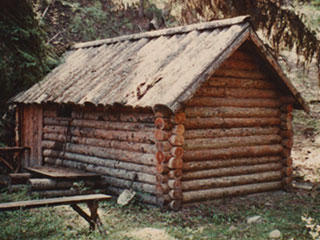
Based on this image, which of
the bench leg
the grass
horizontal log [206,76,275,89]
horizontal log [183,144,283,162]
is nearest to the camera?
the bench leg

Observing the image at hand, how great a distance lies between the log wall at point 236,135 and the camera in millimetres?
10430

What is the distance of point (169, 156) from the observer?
9.77 meters

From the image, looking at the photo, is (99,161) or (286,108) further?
(286,108)

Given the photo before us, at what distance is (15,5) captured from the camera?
27.5 ft

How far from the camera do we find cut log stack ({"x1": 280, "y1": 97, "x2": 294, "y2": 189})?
40.2 ft

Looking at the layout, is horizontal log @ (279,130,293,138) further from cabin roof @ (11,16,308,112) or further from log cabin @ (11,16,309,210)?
cabin roof @ (11,16,308,112)

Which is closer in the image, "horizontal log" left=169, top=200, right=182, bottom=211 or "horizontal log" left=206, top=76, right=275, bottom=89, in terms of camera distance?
"horizontal log" left=169, top=200, right=182, bottom=211

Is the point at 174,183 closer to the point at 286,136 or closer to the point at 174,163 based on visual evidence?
the point at 174,163

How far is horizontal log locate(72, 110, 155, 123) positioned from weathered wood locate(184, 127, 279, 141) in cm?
99

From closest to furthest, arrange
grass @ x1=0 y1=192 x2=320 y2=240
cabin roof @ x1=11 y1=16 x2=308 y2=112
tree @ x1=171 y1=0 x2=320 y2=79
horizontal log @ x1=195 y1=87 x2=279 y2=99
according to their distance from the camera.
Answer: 1. grass @ x1=0 y1=192 x2=320 y2=240
2. cabin roof @ x1=11 y1=16 x2=308 y2=112
3. horizontal log @ x1=195 y1=87 x2=279 y2=99
4. tree @ x1=171 y1=0 x2=320 y2=79

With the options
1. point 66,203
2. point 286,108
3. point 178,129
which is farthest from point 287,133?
point 66,203

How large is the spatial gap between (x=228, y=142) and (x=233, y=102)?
103 centimetres

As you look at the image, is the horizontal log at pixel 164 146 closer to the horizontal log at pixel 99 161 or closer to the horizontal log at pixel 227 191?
the horizontal log at pixel 99 161

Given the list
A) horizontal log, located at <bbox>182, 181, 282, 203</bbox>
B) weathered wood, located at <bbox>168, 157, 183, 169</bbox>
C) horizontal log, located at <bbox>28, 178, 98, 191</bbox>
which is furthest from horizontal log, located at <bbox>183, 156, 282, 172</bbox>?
horizontal log, located at <bbox>28, 178, 98, 191</bbox>
